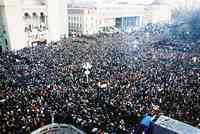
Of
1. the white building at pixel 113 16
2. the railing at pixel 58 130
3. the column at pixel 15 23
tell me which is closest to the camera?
the railing at pixel 58 130

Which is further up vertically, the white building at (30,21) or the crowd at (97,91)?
the white building at (30,21)

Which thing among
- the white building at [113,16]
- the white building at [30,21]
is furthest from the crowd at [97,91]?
the white building at [113,16]

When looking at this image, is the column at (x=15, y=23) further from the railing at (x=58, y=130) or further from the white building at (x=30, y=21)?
the railing at (x=58, y=130)

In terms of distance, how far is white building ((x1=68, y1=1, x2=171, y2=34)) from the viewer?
184ft

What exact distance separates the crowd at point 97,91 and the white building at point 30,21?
30.0 ft

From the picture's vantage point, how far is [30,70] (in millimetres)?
23000

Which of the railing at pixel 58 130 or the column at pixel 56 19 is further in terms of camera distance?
the column at pixel 56 19

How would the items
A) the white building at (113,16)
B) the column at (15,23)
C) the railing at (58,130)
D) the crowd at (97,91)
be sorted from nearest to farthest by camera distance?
the railing at (58,130)
the crowd at (97,91)
the column at (15,23)
the white building at (113,16)

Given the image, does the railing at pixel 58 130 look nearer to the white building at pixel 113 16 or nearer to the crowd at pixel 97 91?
the crowd at pixel 97 91

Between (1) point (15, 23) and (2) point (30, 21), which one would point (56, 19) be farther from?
(1) point (15, 23)

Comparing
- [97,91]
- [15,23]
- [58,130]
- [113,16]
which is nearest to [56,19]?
[15,23]

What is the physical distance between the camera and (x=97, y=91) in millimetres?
17609

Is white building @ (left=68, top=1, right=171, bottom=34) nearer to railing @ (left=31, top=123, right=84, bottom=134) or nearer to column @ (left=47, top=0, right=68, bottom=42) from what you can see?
column @ (left=47, top=0, right=68, bottom=42)

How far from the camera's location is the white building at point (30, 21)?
35.3 meters
